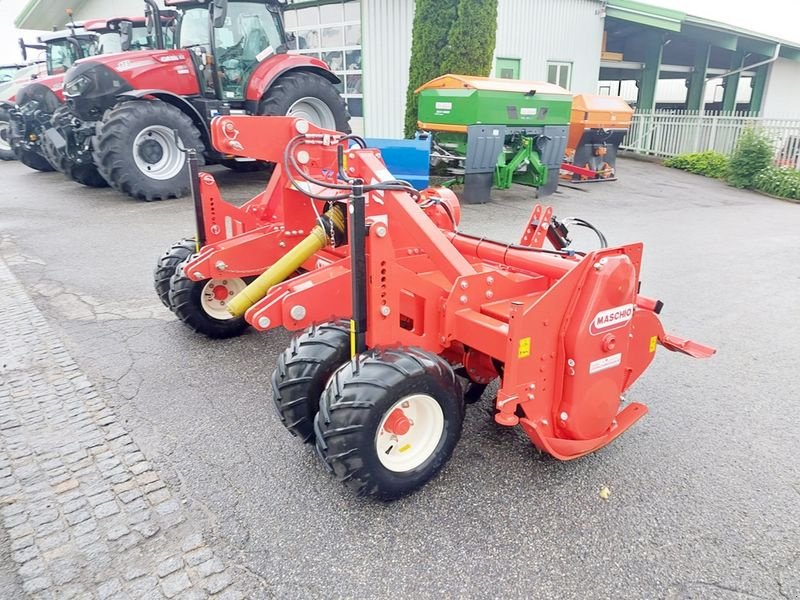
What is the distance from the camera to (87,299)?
5207 millimetres

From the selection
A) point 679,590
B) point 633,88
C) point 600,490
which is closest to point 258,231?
point 600,490

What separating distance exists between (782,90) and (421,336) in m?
24.4

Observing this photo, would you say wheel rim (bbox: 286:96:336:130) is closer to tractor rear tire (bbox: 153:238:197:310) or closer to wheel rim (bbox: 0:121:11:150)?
tractor rear tire (bbox: 153:238:197:310)

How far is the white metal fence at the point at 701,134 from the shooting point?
13.7 m

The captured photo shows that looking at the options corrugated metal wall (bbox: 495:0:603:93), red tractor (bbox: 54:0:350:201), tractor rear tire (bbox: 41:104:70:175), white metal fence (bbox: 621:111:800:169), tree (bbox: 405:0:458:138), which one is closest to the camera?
red tractor (bbox: 54:0:350:201)

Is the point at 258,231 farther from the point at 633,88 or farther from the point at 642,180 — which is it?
the point at 633,88

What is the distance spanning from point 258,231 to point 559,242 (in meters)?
2.08

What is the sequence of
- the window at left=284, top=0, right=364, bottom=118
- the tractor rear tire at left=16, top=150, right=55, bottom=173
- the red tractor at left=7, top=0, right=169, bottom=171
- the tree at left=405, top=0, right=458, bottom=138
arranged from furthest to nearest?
the window at left=284, top=0, right=364, bottom=118, the tractor rear tire at left=16, top=150, right=55, bottom=173, the tree at left=405, top=0, right=458, bottom=138, the red tractor at left=7, top=0, right=169, bottom=171

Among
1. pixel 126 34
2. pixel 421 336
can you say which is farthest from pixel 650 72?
pixel 421 336

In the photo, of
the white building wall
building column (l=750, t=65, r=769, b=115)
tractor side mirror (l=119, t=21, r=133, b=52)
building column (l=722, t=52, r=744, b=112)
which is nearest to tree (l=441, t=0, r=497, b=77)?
tractor side mirror (l=119, t=21, r=133, b=52)

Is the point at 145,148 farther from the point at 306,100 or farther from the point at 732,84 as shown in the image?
the point at 732,84

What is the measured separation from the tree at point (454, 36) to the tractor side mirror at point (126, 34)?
223 inches

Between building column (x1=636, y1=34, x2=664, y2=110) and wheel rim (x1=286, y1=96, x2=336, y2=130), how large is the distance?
1268cm

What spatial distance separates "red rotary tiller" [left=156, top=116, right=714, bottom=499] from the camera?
236 centimetres
